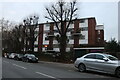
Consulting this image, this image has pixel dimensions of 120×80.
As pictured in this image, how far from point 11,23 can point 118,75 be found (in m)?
54.2

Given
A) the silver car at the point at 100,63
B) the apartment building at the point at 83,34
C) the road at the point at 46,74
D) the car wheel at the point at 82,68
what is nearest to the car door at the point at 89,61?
the silver car at the point at 100,63

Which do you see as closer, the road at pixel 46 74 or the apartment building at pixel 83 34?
the road at pixel 46 74

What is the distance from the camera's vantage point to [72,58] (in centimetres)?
3052

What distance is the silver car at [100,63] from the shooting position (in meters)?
12.7

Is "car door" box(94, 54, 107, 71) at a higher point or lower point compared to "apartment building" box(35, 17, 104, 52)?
lower

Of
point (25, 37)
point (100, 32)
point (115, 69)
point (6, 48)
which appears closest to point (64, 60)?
point (115, 69)

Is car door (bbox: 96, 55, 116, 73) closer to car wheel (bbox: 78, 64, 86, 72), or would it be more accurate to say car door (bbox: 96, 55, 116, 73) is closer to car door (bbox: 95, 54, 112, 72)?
car door (bbox: 95, 54, 112, 72)

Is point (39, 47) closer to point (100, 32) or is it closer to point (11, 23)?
point (11, 23)

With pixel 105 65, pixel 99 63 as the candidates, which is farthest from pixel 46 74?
pixel 105 65

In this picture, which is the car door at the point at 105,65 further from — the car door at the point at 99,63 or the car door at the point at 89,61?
the car door at the point at 89,61

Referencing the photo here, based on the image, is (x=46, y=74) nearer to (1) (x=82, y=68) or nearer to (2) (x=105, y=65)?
(1) (x=82, y=68)

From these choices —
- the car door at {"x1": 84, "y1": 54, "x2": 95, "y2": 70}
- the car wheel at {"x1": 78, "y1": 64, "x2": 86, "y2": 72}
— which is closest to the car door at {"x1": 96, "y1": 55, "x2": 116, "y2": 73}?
the car door at {"x1": 84, "y1": 54, "x2": 95, "y2": 70}

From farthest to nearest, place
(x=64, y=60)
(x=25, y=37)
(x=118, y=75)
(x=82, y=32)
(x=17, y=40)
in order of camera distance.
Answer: (x=82, y=32) < (x=17, y=40) < (x=25, y=37) < (x=64, y=60) < (x=118, y=75)

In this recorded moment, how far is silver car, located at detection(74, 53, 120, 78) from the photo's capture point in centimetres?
1266
